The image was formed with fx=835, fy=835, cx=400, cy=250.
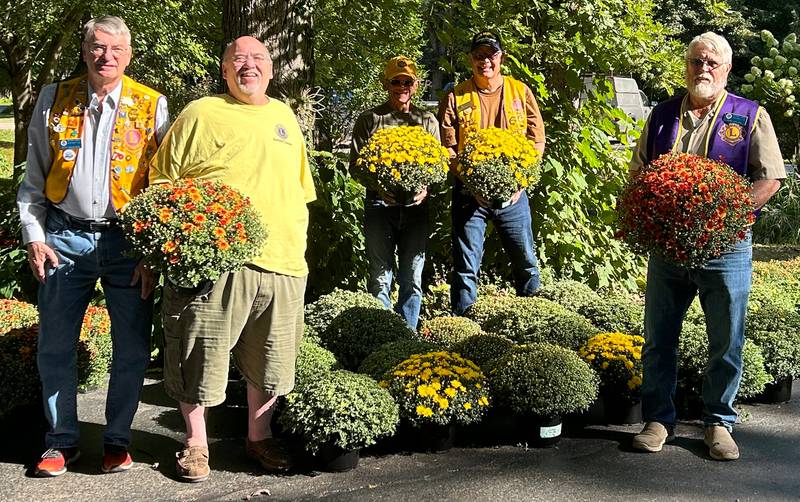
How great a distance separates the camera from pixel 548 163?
6961 millimetres

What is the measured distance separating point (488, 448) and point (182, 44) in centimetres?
1262

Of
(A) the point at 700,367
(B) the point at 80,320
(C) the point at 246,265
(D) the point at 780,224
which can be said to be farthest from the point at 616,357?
(D) the point at 780,224

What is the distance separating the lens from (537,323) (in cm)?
559

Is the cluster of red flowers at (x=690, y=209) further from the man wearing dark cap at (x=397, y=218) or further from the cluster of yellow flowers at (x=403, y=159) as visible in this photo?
the man wearing dark cap at (x=397, y=218)

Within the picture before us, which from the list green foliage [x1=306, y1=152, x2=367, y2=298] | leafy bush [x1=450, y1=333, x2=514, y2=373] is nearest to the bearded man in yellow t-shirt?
leafy bush [x1=450, y1=333, x2=514, y2=373]

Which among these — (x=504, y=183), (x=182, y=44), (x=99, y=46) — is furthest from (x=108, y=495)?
(x=182, y=44)

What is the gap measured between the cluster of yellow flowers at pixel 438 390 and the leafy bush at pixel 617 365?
2.56 ft

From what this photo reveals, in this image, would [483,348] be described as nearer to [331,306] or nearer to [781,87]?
[331,306]

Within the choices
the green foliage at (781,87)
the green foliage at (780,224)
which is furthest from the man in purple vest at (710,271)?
the green foliage at (781,87)

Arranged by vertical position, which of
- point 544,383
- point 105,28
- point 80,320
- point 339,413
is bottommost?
point 339,413

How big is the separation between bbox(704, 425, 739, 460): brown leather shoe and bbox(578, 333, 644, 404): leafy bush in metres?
0.49

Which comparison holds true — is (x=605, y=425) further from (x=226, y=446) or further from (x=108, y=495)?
(x=108, y=495)

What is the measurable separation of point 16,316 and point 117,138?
6.77 ft

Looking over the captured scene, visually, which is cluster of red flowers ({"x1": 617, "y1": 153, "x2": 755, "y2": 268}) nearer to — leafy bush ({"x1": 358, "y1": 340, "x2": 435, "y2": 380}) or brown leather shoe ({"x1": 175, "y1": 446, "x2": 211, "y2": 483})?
leafy bush ({"x1": 358, "y1": 340, "x2": 435, "y2": 380})
